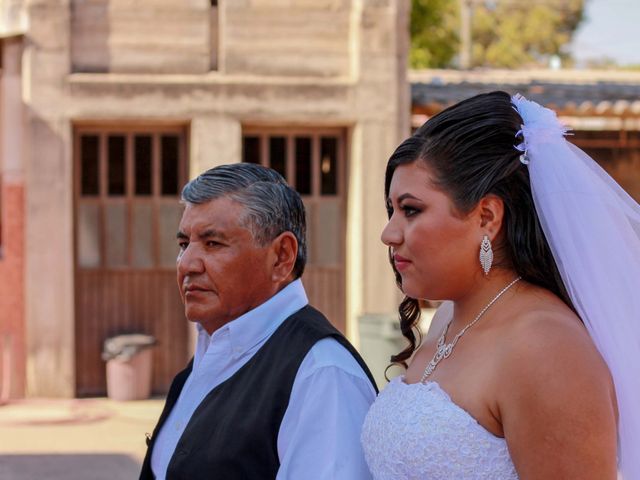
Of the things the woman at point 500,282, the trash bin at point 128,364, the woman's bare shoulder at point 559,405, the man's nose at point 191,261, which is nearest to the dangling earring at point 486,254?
the woman at point 500,282

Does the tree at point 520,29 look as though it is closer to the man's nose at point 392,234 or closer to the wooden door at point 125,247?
the wooden door at point 125,247

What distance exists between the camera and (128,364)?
1055 centimetres

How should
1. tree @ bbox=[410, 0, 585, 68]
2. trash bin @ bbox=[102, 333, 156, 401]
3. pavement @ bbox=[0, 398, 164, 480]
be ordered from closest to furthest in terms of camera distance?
1. pavement @ bbox=[0, 398, 164, 480]
2. trash bin @ bbox=[102, 333, 156, 401]
3. tree @ bbox=[410, 0, 585, 68]

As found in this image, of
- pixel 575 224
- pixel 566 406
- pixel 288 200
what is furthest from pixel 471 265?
pixel 288 200

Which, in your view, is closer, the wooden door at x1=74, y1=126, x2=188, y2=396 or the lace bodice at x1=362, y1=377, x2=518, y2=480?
the lace bodice at x1=362, y1=377, x2=518, y2=480

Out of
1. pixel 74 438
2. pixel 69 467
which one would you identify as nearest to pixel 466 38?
pixel 74 438

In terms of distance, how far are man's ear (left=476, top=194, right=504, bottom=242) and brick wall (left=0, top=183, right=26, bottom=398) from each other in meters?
9.07

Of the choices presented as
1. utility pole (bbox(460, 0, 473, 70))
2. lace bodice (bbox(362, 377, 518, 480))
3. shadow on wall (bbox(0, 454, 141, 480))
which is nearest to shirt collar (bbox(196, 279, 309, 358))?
lace bodice (bbox(362, 377, 518, 480))

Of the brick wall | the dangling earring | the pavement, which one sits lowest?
the pavement

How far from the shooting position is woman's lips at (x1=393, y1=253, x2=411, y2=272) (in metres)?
2.35

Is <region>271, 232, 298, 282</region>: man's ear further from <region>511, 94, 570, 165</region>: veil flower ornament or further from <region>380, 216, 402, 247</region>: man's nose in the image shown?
<region>511, 94, 570, 165</region>: veil flower ornament

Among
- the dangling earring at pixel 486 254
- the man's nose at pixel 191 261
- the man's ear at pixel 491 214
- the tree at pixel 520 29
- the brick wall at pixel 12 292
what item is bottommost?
the brick wall at pixel 12 292

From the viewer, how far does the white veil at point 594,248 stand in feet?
7.19

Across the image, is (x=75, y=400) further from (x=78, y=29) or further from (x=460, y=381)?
(x=460, y=381)
